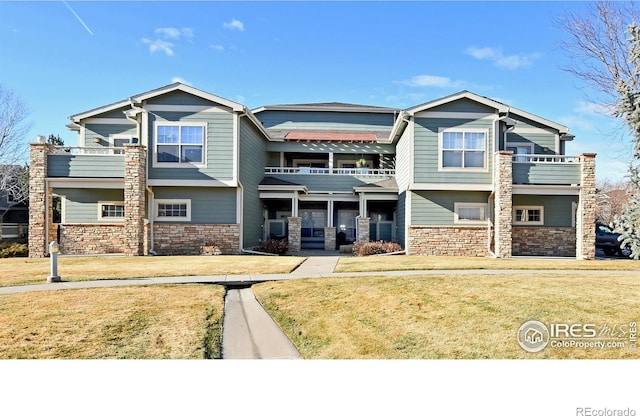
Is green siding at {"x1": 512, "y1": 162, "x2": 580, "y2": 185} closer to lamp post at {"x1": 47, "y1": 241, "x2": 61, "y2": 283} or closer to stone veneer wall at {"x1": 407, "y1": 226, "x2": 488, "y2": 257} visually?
stone veneer wall at {"x1": 407, "y1": 226, "x2": 488, "y2": 257}

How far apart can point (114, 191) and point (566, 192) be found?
20.5 m

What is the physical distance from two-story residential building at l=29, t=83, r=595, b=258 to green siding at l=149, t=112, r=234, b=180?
0.14ft

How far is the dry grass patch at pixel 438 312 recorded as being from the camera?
496 centimetres

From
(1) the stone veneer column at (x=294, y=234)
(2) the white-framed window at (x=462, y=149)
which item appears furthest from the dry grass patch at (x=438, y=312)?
(1) the stone veneer column at (x=294, y=234)

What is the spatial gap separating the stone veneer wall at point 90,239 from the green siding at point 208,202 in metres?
2.39

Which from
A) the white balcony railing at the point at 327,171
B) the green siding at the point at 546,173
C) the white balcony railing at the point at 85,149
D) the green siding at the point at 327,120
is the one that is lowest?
the green siding at the point at 546,173

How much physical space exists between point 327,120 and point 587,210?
622 inches

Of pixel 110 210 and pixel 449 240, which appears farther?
pixel 110 210

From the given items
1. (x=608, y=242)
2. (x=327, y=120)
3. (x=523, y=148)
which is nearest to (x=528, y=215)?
(x=523, y=148)

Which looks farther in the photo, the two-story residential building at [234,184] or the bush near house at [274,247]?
the bush near house at [274,247]

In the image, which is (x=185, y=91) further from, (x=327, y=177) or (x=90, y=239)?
(x=327, y=177)

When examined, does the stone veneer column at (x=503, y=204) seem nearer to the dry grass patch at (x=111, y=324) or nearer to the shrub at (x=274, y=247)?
the shrub at (x=274, y=247)

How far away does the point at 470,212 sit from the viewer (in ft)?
54.4
